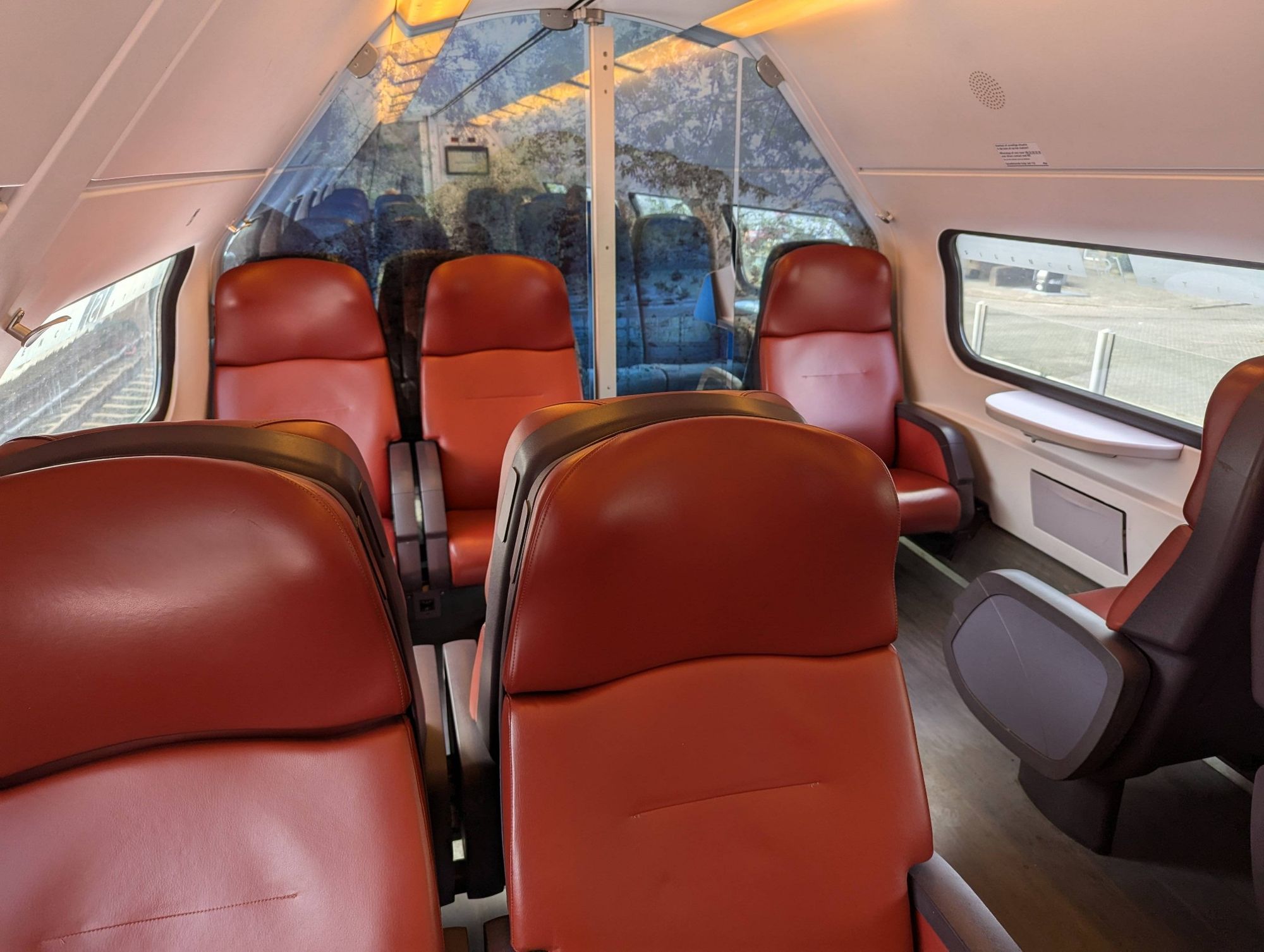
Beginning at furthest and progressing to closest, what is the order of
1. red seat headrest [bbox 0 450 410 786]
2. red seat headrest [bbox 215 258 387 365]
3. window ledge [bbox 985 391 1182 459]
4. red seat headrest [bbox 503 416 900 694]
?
red seat headrest [bbox 215 258 387 365] < window ledge [bbox 985 391 1182 459] < red seat headrest [bbox 503 416 900 694] < red seat headrest [bbox 0 450 410 786]

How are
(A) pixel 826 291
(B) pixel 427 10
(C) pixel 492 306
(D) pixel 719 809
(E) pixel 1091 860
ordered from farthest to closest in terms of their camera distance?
(A) pixel 826 291
(C) pixel 492 306
(B) pixel 427 10
(E) pixel 1091 860
(D) pixel 719 809

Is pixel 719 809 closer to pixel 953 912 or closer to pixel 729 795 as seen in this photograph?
pixel 729 795

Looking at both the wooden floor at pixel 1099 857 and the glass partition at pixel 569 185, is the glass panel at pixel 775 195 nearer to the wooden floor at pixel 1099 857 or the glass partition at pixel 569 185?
the glass partition at pixel 569 185

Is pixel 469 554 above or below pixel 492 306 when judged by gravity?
below

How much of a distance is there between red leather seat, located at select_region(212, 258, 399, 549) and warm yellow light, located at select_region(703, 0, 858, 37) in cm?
169

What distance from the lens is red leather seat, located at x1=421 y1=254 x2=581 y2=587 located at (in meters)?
3.21

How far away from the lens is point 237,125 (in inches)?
84.3

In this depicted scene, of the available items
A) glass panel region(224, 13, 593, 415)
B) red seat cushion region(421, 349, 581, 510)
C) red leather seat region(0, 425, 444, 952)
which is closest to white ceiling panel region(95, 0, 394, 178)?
glass panel region(224, 13, 593, 415)

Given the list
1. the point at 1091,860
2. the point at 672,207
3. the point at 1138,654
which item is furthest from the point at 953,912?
the point at 672,207

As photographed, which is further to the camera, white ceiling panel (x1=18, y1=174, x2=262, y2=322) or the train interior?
white ceiling panel (x1=18, y1=174, x2=262, y2=322)

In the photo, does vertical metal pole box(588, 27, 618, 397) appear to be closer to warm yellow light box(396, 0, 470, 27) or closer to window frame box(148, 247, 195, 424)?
warm yellow light box(396, 0, 470, 27)

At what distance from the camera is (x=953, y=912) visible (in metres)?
1.15

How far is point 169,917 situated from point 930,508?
9.34ft

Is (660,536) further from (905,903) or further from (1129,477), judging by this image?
(1129,477)
